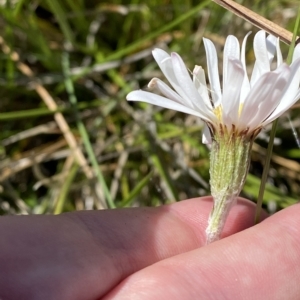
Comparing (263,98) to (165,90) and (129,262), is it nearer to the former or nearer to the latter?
(165,90)

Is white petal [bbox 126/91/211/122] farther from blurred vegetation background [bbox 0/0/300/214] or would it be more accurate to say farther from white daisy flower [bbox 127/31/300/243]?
blurred vegetation background [bbox 0/0/300/214]

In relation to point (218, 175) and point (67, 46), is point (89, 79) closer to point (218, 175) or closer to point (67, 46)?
point (67, 46)

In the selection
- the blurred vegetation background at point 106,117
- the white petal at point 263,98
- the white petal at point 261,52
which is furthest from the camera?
the blurred vegetation background at point 106,117

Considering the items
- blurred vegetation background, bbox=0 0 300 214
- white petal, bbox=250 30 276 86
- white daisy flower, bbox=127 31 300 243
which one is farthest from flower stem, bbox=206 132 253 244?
blurred vegetation background, bbox=0 0 300 214

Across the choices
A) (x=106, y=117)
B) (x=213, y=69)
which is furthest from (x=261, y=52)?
(x=106, y=117)

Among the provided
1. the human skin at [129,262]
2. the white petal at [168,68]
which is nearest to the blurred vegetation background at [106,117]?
the human skin at [129,262]

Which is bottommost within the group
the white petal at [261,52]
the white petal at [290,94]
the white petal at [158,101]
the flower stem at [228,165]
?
the flower stem at [228,165]

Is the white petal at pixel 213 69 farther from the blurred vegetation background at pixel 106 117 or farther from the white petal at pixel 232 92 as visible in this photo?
the blurred vegetation background at pixel 106 117
